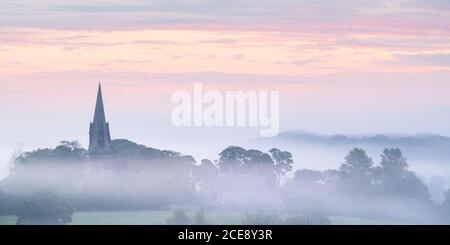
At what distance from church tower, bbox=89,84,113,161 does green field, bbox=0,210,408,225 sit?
28818 mm

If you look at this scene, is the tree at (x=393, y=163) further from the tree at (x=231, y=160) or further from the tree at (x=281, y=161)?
the tree at (x=231, y=160)

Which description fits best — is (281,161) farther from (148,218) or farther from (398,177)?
(148,218)

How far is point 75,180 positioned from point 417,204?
111 feet

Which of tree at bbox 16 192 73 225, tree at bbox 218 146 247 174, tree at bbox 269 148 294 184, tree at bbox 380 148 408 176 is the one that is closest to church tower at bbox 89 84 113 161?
tree at bbox 218 146 247 174

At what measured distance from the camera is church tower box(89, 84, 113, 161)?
131 meters

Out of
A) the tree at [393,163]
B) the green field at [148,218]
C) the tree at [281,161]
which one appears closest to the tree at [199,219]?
the green field at [148,218]

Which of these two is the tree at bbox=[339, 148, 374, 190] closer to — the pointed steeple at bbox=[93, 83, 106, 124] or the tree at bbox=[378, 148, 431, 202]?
the tree at bbox=[378, 148, 431, 202]

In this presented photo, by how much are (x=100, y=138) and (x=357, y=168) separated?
3153 cm

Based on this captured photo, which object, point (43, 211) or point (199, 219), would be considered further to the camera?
point (199, 219)

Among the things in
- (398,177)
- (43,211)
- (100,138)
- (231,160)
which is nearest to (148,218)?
(43,211)

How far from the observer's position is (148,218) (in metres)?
94.6

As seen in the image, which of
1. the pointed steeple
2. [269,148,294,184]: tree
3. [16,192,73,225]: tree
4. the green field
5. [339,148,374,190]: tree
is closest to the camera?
[16,192,73,225]: tree

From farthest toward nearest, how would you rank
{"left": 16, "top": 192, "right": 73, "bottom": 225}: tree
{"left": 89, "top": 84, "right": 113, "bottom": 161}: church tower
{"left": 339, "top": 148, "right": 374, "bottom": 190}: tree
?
{"left": 89, "top": 84, "right": 113, "bottom": 161}: church tower, {"left": 339, "top": 148, "right": 374, "bottom": 190}: tree, {"left": 16, "top": 192, "right": 73, "bottom": 225}: tree
